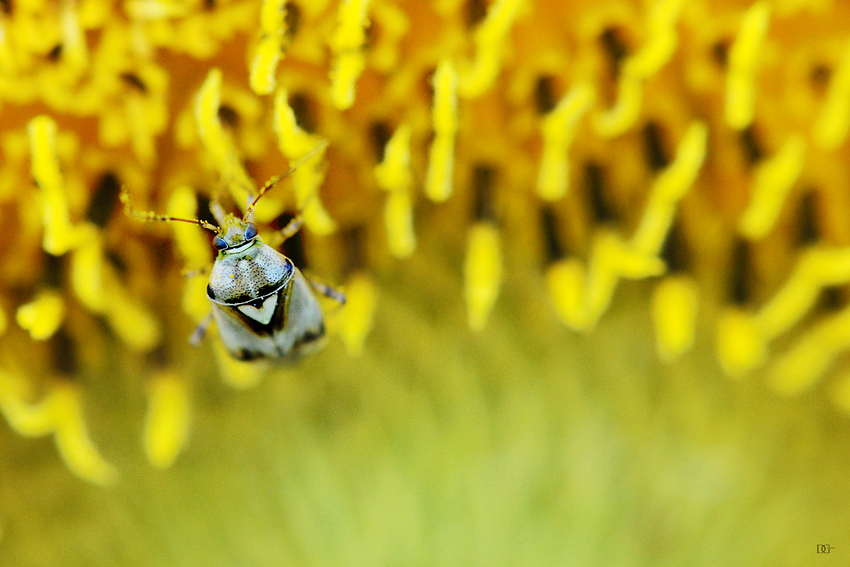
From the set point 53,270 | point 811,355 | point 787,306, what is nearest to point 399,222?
point 53,270

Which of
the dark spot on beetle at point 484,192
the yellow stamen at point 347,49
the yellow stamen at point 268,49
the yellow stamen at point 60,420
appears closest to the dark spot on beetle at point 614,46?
the dark spot on beetle at point 484,192

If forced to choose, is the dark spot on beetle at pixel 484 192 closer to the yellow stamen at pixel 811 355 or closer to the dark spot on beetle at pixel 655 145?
the dark spot on beetle at pixel 655 145

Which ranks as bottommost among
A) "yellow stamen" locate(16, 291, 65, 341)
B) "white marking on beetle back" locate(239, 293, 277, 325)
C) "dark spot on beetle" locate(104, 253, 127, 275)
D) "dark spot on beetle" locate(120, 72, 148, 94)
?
"yellow stamen" locate(16, 291, 65, 341)

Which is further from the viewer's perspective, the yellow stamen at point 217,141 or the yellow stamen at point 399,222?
the yellow stamen at point 399,222

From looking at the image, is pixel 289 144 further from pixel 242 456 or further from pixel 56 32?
pixel 242 456

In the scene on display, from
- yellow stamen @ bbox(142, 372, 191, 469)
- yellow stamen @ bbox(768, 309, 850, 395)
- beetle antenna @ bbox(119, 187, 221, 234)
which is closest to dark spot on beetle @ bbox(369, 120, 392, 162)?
beetle antenna @ bbox(119, 187, 221, 234)

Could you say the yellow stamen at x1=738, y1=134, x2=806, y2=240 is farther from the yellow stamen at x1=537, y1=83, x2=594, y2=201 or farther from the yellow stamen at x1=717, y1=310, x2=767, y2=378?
the yellow stamen at x1=537, y1=83, x2=594, y2=201
